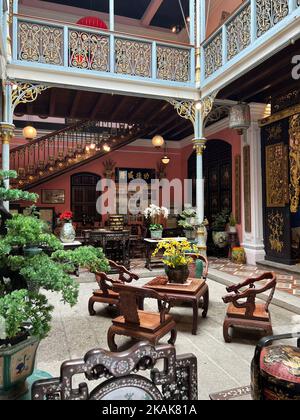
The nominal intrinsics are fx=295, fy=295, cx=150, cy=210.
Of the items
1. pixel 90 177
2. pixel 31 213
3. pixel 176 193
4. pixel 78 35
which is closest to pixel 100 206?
pixel 90 177

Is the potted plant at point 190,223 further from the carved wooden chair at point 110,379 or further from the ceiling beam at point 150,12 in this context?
the ceiling beam at point 150,12

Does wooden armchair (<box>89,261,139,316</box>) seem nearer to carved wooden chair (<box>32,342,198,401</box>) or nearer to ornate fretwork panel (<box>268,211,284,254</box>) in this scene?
carved wooden chair (<box>32,342,198,401</box>)

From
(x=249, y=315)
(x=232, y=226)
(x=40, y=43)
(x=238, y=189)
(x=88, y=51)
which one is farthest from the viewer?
(x=238, y=189)

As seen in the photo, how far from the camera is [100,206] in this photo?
10.5 m

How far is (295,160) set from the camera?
6.20 meters

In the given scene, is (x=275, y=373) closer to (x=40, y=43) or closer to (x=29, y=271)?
(x=29, y=271)

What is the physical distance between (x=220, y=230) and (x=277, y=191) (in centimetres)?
209

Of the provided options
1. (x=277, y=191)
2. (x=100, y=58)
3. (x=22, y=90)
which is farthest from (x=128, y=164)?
(x=277, y=191)

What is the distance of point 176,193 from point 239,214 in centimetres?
373

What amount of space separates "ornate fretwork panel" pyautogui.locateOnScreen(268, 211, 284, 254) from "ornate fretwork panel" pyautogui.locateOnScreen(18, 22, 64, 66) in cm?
562

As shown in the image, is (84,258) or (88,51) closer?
(84,258)

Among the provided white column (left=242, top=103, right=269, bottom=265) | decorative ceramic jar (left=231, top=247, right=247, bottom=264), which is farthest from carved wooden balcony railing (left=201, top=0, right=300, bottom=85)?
decorative ceramic jar (left=231, top=247, right=247, bottom=264)

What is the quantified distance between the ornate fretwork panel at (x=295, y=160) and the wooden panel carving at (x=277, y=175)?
17cm

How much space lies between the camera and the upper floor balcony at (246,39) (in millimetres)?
4270
